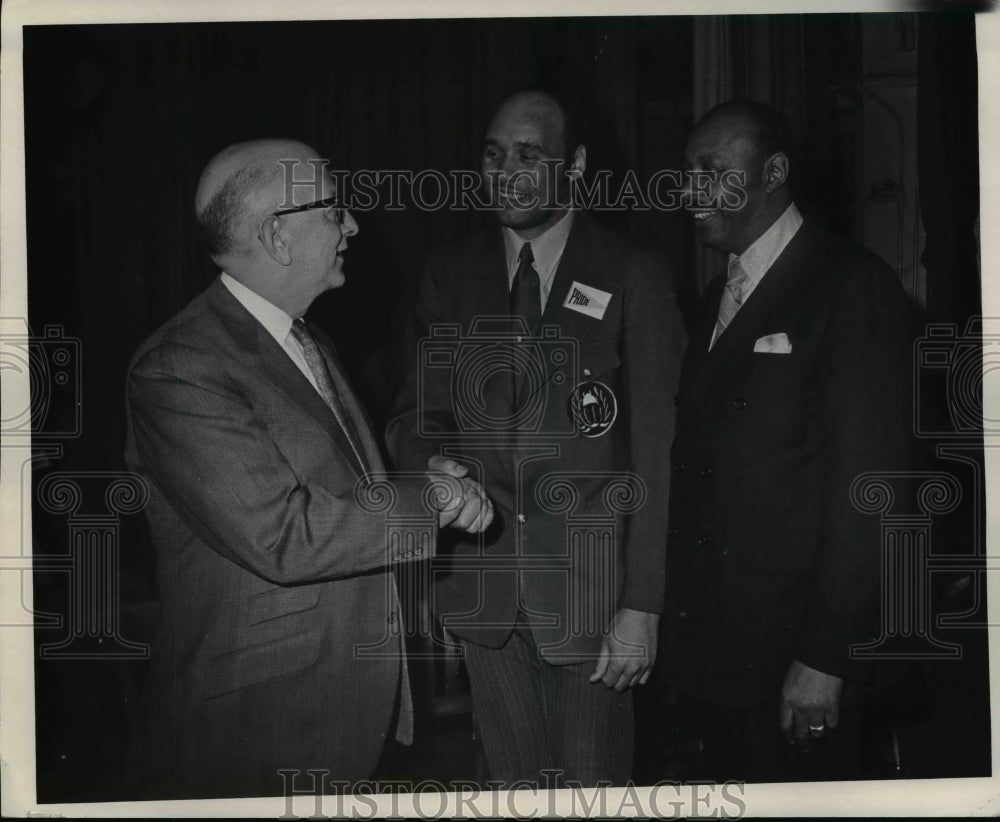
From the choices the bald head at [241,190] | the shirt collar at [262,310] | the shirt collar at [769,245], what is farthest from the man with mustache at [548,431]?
the bald head at [241,190]

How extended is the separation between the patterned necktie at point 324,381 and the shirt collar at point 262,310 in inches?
1.1

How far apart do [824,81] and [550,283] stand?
2.95 feet

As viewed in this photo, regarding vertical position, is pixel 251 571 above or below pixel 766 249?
below

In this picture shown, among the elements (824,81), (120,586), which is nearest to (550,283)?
(824,81)

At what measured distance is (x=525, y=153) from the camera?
2.95 m

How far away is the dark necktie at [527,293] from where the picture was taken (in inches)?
116

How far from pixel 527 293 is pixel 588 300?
0.16 meters

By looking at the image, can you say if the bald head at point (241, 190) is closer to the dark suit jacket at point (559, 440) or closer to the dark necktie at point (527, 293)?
the dark suit jacket at point (559, 440)

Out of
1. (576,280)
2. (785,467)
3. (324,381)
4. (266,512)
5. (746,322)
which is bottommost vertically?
(266,512)

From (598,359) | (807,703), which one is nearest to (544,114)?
(598,359)

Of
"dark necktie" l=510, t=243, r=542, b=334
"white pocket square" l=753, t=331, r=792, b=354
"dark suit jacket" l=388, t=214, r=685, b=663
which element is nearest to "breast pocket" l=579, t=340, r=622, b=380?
"dark suit jacket" l=388, t=214, r=685, b=663

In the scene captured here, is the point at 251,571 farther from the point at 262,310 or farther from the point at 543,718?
the point at 543,718

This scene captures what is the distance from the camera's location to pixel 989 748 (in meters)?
3.07

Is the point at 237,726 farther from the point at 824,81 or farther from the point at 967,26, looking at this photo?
the point at 967,26
